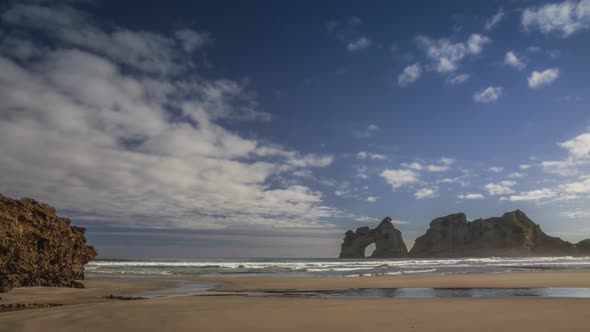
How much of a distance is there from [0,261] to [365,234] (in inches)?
5409

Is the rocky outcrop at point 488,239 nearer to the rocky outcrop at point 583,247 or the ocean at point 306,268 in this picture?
the rocky outcrop at point 583,247

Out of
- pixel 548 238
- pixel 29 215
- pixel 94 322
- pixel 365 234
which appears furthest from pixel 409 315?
pixel 548 238

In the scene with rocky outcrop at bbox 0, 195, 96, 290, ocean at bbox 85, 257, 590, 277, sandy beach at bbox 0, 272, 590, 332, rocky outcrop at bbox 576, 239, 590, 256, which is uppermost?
rocky outcrop at bbox 0, 195, 96, 290

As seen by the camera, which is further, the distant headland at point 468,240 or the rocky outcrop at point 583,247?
the rocky outcrop at point 583,247

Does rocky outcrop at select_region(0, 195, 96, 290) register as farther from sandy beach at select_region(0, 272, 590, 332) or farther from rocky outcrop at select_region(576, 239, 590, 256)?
rocky outcrop at select_region(576, 239, 590, 256)

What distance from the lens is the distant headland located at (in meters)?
131

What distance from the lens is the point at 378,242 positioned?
451 feet

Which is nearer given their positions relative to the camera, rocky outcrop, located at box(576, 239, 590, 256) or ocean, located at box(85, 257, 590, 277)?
ocean, located at box(85, 257, 590, 277)

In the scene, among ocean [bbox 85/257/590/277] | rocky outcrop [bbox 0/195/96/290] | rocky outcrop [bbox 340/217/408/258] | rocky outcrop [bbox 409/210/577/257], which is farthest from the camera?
rocky outcrop [bbox 340/217/408/258]

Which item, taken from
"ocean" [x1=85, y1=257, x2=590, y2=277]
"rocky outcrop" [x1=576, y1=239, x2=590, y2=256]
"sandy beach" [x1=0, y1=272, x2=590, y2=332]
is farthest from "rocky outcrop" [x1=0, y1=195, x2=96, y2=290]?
"rocky outcrop" [x1=576, y1=239, x2=590, y2=256]

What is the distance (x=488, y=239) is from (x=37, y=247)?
5711 inches

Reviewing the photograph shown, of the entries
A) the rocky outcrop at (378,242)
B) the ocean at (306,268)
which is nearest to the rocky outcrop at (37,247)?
the ocean at (306,268)

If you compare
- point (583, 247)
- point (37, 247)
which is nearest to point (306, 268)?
point (37, 247)

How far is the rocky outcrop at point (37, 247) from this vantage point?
13430mm
